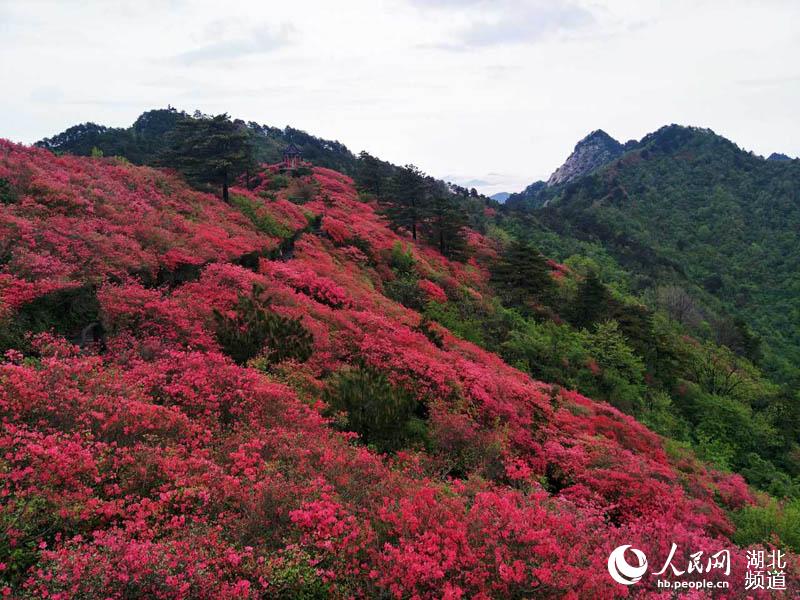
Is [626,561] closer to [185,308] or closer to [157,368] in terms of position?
[157,368]

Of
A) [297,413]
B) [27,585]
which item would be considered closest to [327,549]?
[27,585]

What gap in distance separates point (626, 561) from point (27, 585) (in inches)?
325

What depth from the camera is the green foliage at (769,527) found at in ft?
35.6

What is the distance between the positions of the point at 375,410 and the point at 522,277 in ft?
75.3

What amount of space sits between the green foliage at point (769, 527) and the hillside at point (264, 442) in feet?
2.63

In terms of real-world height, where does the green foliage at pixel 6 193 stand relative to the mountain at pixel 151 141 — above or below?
below

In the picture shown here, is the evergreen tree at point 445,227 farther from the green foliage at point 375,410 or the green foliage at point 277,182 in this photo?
the green foliage at point 375,410

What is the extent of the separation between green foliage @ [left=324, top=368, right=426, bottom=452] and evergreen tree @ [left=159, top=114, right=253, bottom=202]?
70.1 feet

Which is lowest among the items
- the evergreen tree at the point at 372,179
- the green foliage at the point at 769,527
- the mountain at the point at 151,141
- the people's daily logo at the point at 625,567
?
the green foliage at the point at 769,527

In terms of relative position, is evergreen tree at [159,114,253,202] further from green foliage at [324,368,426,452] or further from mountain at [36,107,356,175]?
green foliage at [324,368,426,452]

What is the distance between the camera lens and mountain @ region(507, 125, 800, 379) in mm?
66188

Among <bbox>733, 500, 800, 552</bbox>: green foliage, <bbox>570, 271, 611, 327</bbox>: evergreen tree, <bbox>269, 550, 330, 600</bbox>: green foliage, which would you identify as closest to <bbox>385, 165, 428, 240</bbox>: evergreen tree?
<bbox>570, 271, 611, 327</bbox>: evergreen tree

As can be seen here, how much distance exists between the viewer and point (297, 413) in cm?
962

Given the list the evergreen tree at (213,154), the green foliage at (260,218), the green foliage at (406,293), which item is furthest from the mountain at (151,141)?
the green foliage at (406,293)
